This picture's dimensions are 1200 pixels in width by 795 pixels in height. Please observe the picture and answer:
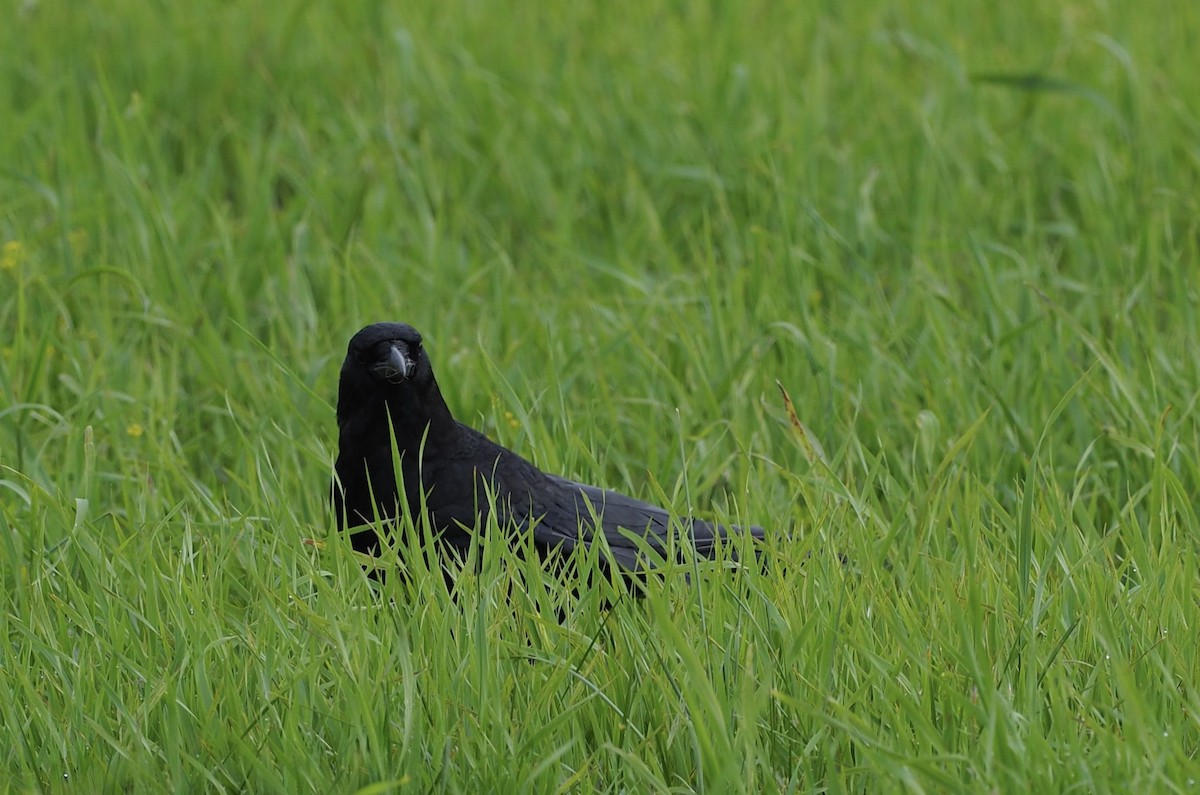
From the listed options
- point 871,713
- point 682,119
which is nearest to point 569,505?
point 871,713

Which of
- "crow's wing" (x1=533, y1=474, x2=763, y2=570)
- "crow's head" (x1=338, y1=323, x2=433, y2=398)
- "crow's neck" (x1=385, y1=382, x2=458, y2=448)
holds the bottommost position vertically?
"crow's wing" (x1=533, y1=474, x2=763, y2=570)

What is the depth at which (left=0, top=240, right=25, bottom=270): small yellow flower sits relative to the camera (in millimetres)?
4707

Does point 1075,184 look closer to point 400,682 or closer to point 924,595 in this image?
point 924,595

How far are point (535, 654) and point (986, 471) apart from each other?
5.07ft

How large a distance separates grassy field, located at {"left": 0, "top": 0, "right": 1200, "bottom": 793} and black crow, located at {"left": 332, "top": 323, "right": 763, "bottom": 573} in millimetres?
142

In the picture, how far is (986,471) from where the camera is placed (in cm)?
388

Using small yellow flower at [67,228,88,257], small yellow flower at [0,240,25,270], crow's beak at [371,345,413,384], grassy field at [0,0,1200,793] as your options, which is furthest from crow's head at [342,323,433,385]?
small yellow flower at [67,228,88,257]

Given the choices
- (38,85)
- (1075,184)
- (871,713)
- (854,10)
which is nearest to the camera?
(871,713)

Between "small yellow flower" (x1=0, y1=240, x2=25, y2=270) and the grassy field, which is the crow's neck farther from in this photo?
"small yellow flower" (x1=0, y1=240, x2=25, y2=270)

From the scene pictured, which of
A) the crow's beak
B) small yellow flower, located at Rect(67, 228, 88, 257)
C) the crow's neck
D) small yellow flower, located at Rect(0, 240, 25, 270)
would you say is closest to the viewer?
the crow's beak

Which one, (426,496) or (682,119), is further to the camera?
(682,119)

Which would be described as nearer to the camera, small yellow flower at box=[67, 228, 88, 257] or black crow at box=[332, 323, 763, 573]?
black crow at box=[332, 323, 763, 573]

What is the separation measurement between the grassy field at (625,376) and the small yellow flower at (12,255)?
0.30 ft

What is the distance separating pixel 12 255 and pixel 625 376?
186 cm
